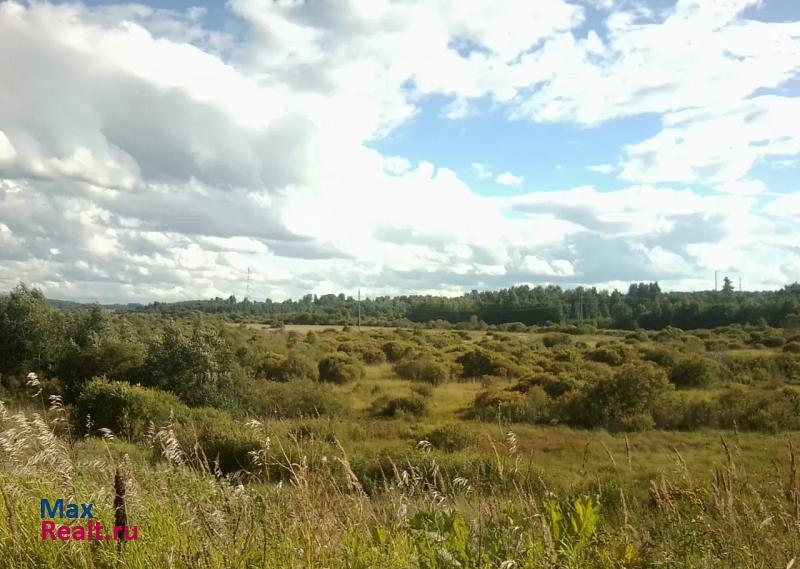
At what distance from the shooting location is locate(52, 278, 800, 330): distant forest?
67.1 metres

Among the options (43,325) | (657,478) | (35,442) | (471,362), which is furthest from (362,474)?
(471,362)

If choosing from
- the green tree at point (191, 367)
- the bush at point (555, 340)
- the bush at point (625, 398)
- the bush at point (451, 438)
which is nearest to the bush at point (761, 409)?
the bush at point (625, 398)

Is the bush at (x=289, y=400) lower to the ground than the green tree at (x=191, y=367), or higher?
lower

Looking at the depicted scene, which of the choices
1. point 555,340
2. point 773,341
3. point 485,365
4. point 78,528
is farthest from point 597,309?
point 78,528

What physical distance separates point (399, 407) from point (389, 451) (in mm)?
8918

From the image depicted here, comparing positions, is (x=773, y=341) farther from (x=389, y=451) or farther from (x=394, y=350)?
(x=389, y=451)

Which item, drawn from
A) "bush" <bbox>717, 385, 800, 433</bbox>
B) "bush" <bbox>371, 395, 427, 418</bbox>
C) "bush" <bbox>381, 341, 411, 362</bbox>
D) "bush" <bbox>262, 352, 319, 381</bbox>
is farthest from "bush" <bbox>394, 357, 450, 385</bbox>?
"bush" <bbox>717, 385, 800, 433</bbox>

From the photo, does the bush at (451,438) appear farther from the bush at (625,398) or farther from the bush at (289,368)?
the bush at (289,368)

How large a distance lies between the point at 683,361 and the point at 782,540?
90.2 ft

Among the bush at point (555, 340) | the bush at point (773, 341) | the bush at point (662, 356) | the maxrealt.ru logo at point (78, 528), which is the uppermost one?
the maxrealt.ru logo at point (78, 528)

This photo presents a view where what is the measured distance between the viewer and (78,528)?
387 centimetres

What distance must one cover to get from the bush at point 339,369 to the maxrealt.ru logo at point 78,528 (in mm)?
27633

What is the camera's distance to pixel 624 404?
21281 millimetres

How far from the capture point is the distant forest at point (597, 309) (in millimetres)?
67062
